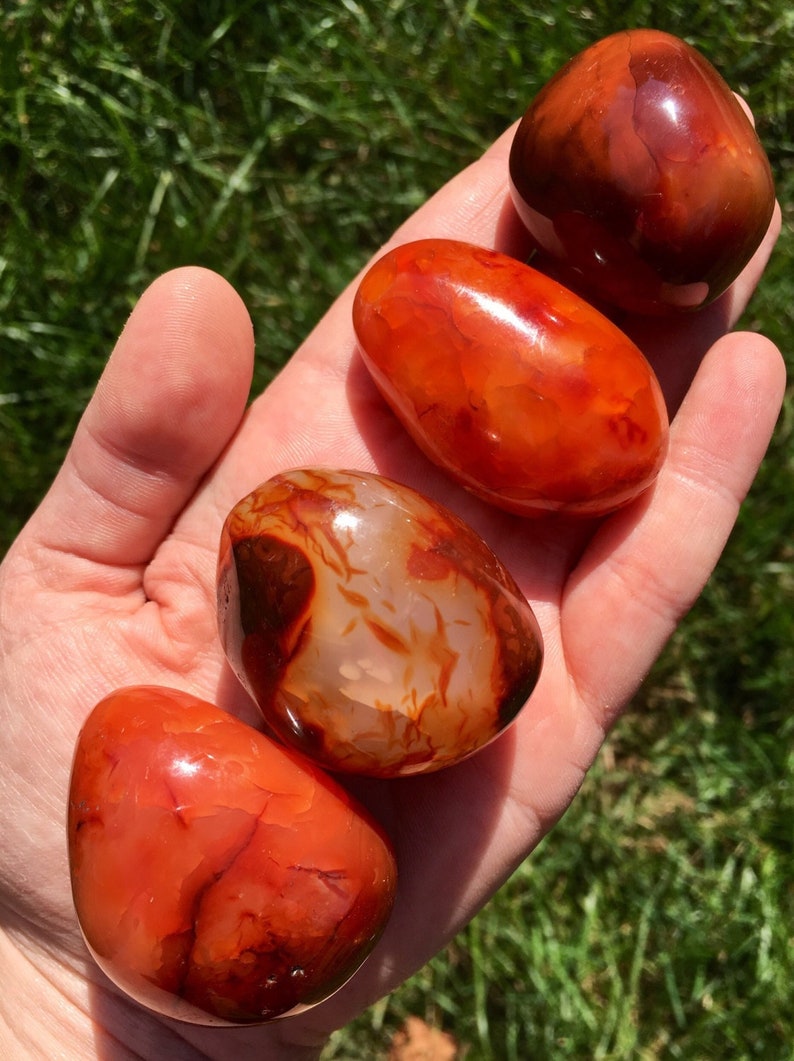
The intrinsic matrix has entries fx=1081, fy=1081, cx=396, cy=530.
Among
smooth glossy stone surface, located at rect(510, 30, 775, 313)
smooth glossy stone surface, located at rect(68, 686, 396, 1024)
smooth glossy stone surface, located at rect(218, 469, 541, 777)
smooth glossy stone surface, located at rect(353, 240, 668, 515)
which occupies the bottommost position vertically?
smooth glossy stone surface, located at rect(68, 686, 396, 1024)

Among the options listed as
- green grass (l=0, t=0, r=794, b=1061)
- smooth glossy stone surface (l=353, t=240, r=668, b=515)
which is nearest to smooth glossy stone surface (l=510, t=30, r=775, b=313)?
smooth glossy stone surface (l=353, t=240, r=668, b=515)

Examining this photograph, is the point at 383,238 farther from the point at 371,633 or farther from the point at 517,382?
the point at 371,633

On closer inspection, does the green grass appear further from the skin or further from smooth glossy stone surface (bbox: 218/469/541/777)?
smooth glossy stone surface (bbox: 218/469/541/777)

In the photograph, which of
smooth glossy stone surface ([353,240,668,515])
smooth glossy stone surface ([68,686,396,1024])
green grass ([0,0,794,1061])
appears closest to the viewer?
smooth glossy stone surface ([68,686,396,1024])

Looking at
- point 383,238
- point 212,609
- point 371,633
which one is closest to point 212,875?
point 371,633

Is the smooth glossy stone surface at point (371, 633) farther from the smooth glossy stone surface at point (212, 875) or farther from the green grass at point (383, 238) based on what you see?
the green grass at point (383, 238)

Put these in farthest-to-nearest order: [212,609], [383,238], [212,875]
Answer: [383,238]
[212,609]
[212,875]

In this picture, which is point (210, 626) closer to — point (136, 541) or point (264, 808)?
point (136, 541)

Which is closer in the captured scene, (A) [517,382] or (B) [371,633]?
(B) [371,633]
